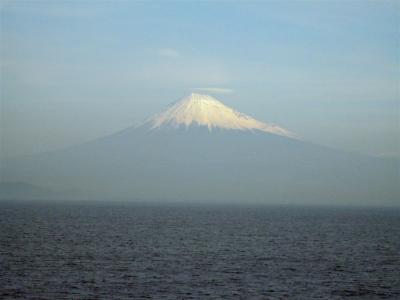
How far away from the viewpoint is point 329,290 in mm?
37688

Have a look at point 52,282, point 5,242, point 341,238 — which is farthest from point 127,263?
point 341,238

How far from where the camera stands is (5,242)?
59.1m

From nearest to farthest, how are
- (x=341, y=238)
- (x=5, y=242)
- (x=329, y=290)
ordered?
1. (x=329, y=290)
2. (x=5, y=242)
3. (x=341, y=238)

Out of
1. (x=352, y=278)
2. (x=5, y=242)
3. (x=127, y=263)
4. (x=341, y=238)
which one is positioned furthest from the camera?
(x=341, y=238)

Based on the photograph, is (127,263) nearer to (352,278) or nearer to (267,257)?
(267,257)

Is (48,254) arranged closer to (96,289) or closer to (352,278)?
(96,289)

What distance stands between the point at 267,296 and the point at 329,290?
13.7 ft

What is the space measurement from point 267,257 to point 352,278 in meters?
10.3

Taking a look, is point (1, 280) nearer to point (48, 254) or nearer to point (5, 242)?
point (48, 254)

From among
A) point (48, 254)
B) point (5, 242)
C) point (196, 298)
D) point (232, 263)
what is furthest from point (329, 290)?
point (5, 242)

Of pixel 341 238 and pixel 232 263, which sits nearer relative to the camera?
pixel 232 263

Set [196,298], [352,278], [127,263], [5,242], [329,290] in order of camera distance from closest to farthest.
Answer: [196,298] → [329,290] → [352,278] → [127,263] → [5,242]

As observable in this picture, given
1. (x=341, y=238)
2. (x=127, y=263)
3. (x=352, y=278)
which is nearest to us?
(x=352, y=278)

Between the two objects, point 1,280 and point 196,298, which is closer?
point 196,298
